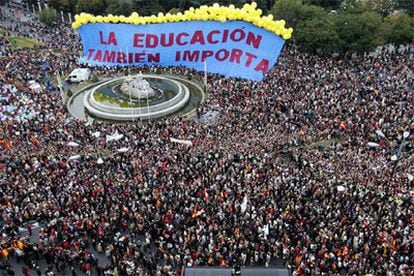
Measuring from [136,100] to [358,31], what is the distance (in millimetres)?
18797

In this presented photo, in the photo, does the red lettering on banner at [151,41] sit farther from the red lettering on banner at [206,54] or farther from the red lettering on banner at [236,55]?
the red lettering on banner at [236,55]

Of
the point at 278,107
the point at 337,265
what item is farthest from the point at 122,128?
the point at 337,265

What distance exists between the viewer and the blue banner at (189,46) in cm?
3092

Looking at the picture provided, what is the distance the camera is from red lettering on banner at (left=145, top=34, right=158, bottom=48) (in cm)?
3347

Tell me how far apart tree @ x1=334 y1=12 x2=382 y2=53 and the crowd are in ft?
21.5

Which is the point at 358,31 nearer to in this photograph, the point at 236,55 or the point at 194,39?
the point at 236,55

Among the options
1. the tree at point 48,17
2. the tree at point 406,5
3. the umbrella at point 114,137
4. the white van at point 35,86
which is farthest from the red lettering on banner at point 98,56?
the tree at point 406,5

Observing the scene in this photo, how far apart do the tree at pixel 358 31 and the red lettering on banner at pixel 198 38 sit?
38.7 feet

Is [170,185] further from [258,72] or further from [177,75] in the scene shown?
[177,75]

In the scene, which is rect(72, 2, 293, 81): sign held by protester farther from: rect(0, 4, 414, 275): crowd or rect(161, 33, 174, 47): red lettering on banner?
rect(0, 4, 414, 275): crowd

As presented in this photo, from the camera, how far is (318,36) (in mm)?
35750

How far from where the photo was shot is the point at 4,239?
18.3m

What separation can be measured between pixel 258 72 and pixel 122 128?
411 inches

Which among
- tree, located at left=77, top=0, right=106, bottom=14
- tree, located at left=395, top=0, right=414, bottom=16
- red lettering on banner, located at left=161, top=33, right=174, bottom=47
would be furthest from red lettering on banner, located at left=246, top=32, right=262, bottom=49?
tree, located at left=77, top=0, right=106, bottom=14
